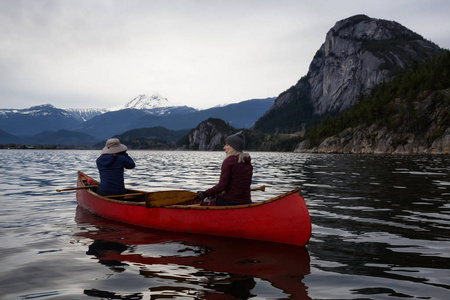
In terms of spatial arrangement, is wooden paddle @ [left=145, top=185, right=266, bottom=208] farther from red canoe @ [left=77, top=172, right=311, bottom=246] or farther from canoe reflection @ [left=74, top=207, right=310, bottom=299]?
canoe reflection @ [left=74, top=207, right=310, bottom=299]

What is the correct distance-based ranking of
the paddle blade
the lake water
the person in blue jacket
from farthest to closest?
the person in blue jacket < the paddle blade < the lake water

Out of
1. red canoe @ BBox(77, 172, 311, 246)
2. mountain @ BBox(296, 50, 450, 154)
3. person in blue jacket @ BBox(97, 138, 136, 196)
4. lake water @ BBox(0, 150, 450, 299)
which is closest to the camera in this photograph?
lake water @ BBox(0, 150, 450, 299)

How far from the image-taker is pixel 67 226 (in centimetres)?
1148

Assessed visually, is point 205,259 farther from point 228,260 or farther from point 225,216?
point 225,216

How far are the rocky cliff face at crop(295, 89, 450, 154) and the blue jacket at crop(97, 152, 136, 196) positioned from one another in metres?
89.2

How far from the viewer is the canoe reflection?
20.1 feet

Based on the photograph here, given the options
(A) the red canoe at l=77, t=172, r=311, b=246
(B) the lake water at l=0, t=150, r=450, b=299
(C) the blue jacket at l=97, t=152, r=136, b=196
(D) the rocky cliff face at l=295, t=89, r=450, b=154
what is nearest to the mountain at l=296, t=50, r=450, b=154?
(D) the rocky cliff face at l=295, t=89, r=450, b=154

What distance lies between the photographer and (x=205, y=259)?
25.5ft

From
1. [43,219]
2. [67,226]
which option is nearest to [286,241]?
[67,226]

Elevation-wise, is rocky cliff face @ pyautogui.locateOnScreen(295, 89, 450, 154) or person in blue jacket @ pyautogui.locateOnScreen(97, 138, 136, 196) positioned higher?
rocky cliff face @ pyautogui.locateOnScreen(295, 89, 450, 154)

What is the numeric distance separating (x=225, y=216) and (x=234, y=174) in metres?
1.22

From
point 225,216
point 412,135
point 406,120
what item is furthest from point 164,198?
point 406,120

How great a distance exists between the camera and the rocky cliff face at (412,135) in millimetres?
87863

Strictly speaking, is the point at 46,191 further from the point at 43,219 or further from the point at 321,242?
the point at 321,242
